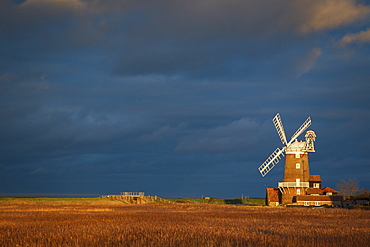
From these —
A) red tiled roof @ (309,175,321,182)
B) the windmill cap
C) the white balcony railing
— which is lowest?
the white balcony railing

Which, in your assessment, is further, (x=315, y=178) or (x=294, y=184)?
(x=315, y=178)

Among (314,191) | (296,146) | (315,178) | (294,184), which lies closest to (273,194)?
(294,184)

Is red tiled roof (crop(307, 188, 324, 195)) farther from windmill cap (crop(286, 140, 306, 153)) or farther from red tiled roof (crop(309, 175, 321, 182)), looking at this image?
windmill cap (crop(286, 140, 306, 153))

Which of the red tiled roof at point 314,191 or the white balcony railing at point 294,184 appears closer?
the white balcony railing at point 294,184

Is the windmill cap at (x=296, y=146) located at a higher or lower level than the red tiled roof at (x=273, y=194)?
higher

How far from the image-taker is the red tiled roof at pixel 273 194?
266 feet

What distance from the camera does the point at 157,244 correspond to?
60.5ft

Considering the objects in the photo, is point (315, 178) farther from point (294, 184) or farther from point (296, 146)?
point (296, 146)

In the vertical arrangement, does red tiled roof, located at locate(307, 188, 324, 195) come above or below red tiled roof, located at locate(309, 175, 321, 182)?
below

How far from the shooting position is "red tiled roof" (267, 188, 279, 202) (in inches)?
3196

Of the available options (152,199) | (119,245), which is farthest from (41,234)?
(152,199)

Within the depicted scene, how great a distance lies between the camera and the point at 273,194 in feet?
268

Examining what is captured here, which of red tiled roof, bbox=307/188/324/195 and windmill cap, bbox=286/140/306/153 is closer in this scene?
windmill cap, bbox=286/140/306/153

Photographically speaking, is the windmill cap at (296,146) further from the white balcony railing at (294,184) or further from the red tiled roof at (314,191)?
the red tiled roof at (314,191)
